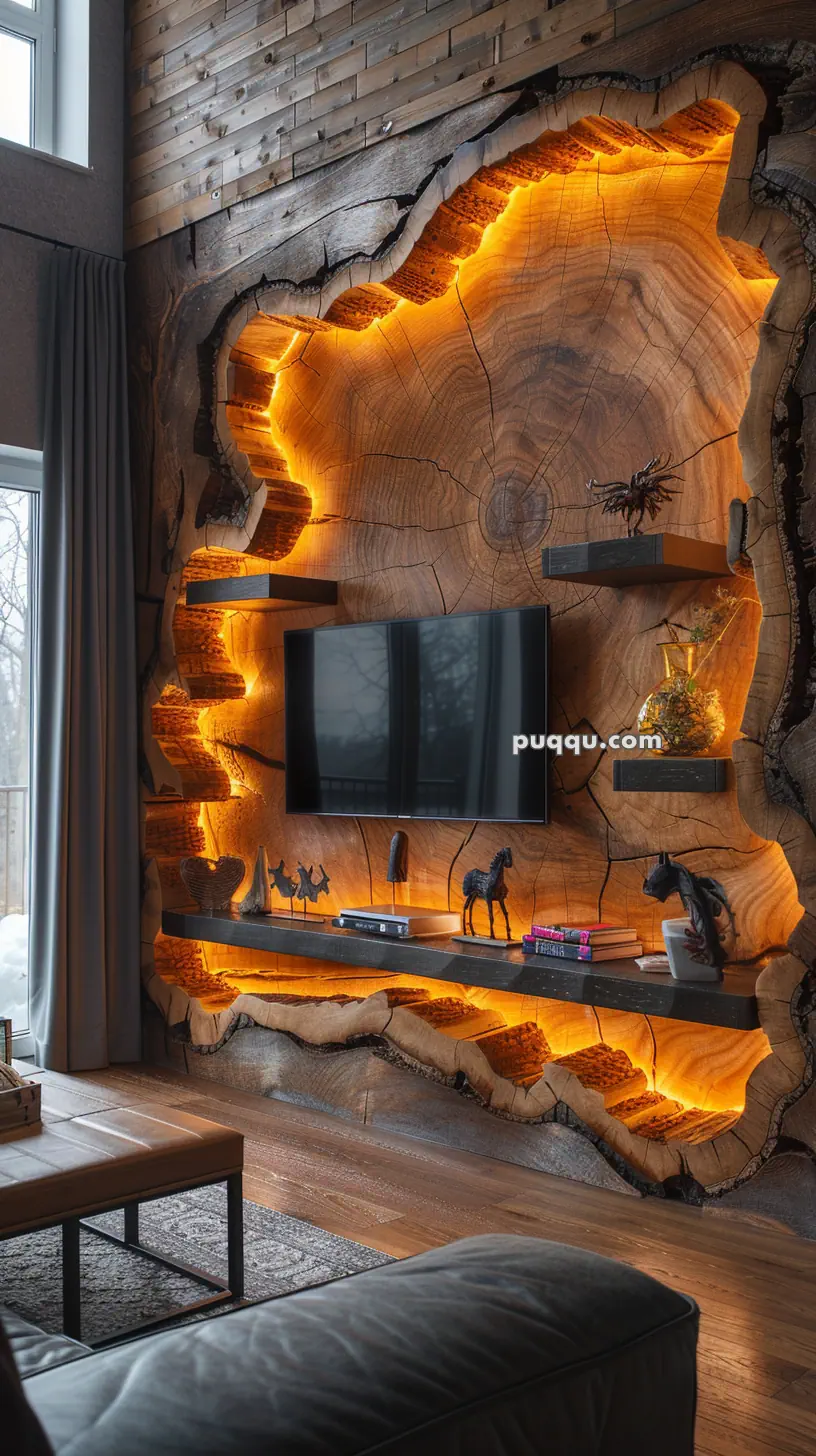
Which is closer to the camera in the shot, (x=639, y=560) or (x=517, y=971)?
(x=639, y=560)

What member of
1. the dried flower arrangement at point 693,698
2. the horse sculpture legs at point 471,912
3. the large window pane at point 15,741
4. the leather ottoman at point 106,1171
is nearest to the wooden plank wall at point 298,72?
the large window pane at point 15,741

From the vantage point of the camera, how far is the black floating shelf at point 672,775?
3.01 metres

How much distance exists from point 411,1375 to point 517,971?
237cm

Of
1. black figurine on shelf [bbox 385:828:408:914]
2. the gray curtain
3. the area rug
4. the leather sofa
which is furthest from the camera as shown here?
the gray curtain

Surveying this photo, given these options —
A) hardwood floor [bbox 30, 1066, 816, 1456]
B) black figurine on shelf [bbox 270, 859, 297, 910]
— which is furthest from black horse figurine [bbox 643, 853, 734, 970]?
black figurine on shelf [bbox 270, 859, 297, 910]

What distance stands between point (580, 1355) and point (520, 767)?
2.64 metres

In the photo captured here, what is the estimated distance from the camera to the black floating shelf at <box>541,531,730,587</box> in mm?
3049

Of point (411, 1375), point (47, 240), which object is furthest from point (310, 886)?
point (411, 1375)

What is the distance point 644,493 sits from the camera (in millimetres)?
3340

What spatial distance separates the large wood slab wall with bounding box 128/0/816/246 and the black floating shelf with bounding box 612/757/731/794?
5.36 ft

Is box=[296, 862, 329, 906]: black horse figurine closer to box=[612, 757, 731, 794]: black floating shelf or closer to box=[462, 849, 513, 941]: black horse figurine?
box=[462, 849, 513, 941]: black horse figurine

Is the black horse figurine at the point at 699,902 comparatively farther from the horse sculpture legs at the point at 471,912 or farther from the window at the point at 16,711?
the window at the point at 16,711

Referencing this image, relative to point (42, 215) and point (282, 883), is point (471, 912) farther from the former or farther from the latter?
point (42, 215)

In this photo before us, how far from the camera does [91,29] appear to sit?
468 centimetres
